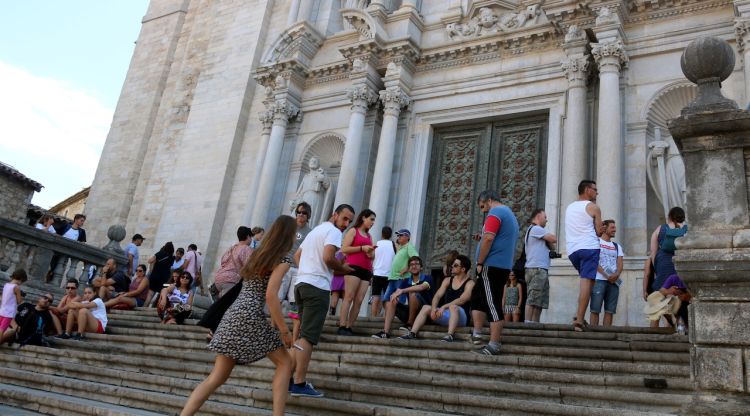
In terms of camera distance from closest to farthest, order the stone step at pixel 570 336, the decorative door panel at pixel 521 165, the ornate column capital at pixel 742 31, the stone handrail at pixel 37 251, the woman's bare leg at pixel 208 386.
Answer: the woman's bare leg at pixel 208 386, the stone step at pixel 570 336, the ornate column capital at pixel 742 31, the stone handrail at pixel 37 251, the decorative door panel at pixel 521 165

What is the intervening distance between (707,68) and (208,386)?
456cm

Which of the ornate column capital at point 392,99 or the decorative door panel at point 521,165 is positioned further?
the ornate column capital at point 392,99

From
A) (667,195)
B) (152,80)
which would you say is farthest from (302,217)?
(152,80)

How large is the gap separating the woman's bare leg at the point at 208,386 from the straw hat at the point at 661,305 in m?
4.41

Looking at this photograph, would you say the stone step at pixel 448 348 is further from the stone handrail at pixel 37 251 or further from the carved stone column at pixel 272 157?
the carved stone column at pixel 272 157

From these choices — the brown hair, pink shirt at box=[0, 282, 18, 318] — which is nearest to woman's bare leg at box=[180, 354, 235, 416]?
the brown hair

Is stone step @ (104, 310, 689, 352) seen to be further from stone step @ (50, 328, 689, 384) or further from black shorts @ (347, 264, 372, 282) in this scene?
black shorts @ (347, 264, 372, 282)

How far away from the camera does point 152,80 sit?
22438mm

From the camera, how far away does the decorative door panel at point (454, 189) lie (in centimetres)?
1333

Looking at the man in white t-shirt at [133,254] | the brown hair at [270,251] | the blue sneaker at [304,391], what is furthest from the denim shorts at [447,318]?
the man in white t-shirt at [133,254]

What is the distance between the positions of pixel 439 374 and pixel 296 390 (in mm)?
1558

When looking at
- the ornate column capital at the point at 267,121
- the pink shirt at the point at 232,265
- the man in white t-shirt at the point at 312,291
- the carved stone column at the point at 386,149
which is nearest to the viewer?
the man in white t-shirt at the point at 312,291

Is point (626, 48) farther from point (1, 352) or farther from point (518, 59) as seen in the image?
point (1, 352)

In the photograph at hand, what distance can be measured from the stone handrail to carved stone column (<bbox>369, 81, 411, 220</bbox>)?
→ 6.25 m
